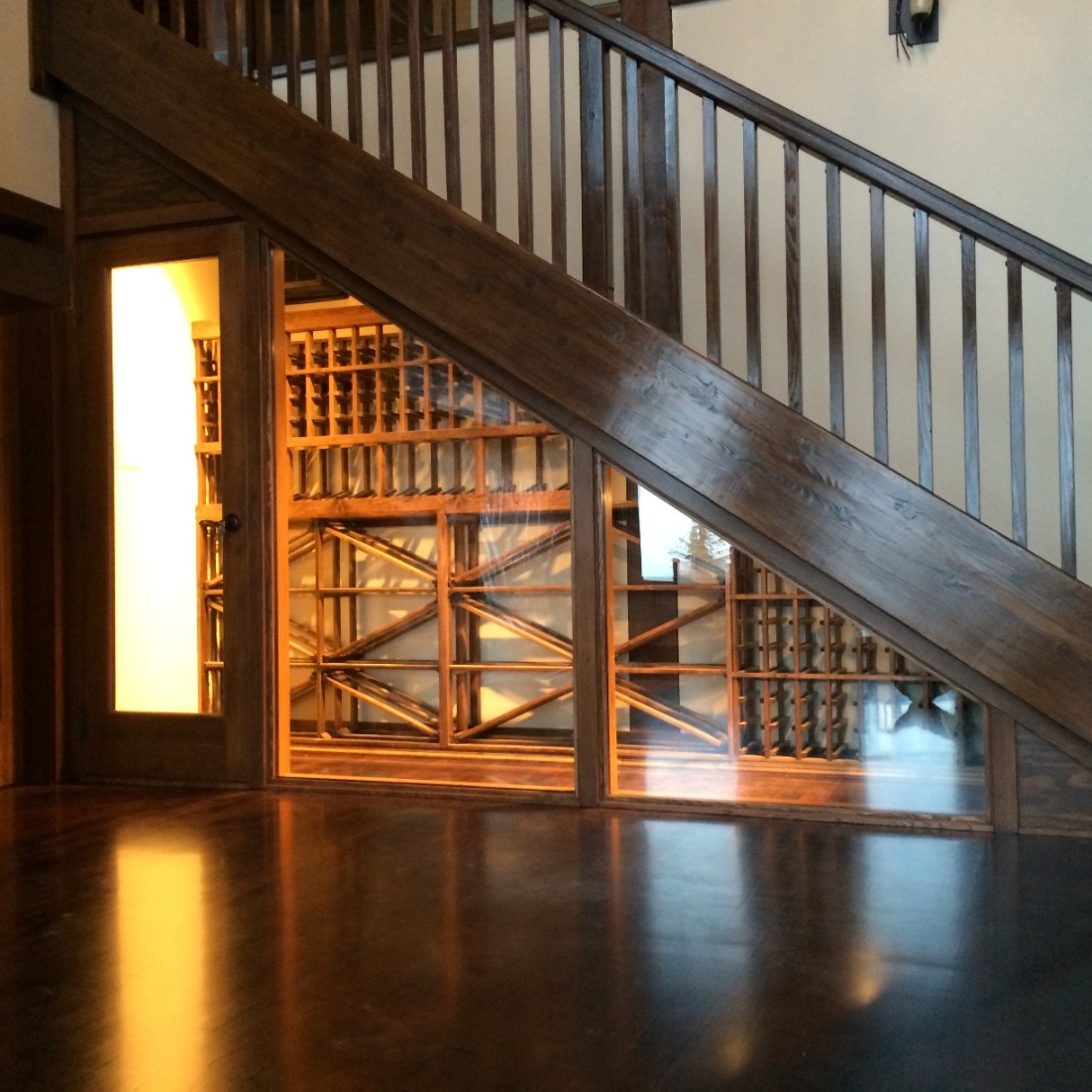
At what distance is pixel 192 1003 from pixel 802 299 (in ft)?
10.5

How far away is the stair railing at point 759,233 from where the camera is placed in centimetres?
327

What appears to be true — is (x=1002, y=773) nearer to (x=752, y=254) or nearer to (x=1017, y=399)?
(x=1017, y=399)

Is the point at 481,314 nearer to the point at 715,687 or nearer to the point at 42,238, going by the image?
the point at 715,687

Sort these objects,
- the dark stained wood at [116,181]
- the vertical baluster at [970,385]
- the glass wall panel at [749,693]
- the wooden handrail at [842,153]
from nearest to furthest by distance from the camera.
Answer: the wooden handrail at [842,153] < the vertical baluster at [970,385] < the glass wall panel at [749,693] < the dark stained wood at [116,181]

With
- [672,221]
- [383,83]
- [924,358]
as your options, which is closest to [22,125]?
[383,83]

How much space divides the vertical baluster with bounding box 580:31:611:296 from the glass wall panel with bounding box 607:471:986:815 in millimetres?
654

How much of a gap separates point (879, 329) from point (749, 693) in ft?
3.66

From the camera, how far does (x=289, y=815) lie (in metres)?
3.63

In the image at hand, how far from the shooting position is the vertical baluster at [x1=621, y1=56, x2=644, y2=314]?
3.67m

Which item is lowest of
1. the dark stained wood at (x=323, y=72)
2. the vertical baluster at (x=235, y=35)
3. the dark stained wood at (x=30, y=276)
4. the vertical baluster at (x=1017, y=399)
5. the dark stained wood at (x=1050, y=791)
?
the dark stained wood at (x=1050, y=791)

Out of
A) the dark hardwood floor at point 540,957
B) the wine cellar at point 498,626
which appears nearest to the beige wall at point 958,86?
the wine cellar at point 498,626

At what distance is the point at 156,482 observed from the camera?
4.27m

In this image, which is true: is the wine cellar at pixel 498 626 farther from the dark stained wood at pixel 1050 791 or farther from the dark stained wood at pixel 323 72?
the dark stained wood at pixel 323 72

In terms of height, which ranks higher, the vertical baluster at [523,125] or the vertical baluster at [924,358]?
the vertical baluster at [523,125]
